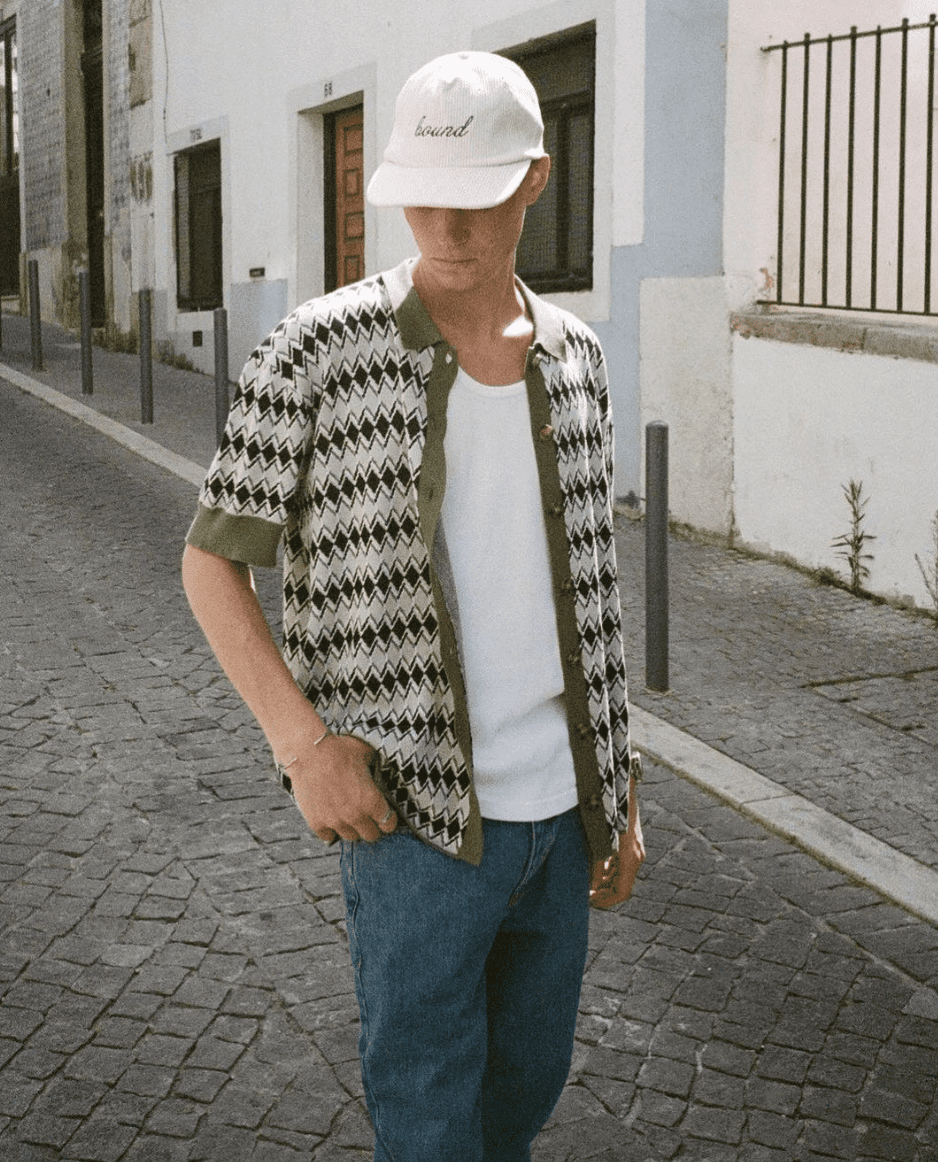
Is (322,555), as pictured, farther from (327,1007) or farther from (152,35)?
(152,35)

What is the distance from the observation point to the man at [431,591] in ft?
6.23

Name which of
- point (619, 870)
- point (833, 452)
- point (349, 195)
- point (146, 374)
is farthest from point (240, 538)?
point (349, 195)

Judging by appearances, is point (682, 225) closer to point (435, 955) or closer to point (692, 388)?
point (692, 388)

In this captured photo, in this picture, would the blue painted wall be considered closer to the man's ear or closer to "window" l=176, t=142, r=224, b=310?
the man's ear

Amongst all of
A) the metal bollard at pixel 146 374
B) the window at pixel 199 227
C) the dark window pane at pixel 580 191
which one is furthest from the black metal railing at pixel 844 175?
the window at pixel 199 227

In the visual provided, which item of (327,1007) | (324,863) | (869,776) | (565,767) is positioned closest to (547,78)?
(869,776)

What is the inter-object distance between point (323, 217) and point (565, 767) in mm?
12557

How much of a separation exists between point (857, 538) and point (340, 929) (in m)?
4.36

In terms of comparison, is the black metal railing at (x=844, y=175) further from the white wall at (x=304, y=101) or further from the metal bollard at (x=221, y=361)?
the metal bollard at (x=221, y=361)

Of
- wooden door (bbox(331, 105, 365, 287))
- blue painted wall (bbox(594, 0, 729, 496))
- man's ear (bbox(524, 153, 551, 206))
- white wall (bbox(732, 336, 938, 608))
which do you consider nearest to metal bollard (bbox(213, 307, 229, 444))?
wooden door (bbox(331, 105, 365, 287))

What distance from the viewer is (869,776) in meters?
5.00

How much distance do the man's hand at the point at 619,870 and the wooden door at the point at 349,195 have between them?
11.3 meters

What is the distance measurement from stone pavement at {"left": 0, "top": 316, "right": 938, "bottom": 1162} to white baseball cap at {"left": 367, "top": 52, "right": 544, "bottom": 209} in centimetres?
179

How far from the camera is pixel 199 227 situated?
1669 cm
